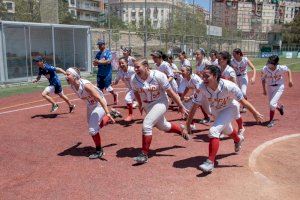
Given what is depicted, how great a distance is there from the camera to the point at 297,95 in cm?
1532

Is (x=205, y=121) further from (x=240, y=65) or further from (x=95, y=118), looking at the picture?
(x=95, y=118)

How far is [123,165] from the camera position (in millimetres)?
6523

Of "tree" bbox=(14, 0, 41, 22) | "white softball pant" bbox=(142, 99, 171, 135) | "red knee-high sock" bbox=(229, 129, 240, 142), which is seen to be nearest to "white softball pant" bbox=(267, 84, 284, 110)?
"red knee-high sock" bbox=(229, 129, 240, 142)

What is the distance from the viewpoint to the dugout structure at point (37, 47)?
19.1 meters

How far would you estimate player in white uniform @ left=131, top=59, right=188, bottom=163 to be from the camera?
21.6 ft

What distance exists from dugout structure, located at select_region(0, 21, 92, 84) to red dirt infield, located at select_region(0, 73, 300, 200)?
9.87 metres

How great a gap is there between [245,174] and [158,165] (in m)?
1.49

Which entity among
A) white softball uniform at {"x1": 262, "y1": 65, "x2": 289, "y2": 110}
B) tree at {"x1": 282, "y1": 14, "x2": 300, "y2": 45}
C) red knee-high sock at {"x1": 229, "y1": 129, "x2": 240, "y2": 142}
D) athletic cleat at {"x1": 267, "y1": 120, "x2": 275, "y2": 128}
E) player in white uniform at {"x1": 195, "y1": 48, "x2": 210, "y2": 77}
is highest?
tree at {"x1": 282, "y1": 14, "x2": 300, "y2": 45}

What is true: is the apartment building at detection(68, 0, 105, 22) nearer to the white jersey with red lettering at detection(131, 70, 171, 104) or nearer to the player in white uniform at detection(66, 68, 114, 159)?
the player in white uniform at detection(66, 68, 114, 159)

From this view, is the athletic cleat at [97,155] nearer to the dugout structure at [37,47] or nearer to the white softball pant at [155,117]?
the white softball pant at [155,117]

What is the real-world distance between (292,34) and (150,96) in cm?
7787

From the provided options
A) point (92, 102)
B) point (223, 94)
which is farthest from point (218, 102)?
point (92, 102)

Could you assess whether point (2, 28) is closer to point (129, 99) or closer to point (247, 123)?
point (129, 99)

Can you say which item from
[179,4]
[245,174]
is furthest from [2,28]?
[179,4]
